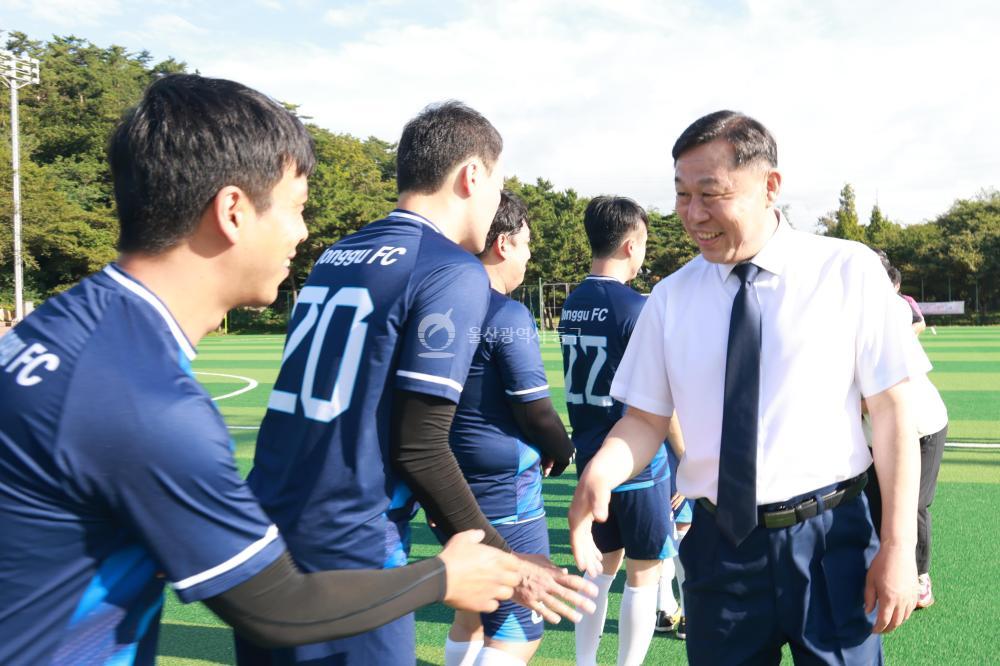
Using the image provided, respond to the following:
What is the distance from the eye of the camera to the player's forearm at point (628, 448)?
8.27 ft

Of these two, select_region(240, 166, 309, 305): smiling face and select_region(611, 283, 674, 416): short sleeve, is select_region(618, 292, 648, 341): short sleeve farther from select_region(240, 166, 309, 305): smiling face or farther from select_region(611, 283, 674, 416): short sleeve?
select_region(240, 166, 309, 305): smiling face

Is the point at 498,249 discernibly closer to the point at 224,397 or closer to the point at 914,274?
the point at 224,397

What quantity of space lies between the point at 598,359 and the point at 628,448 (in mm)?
1532

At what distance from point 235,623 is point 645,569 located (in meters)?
2.91

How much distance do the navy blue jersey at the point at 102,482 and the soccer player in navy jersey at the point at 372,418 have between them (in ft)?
2.58

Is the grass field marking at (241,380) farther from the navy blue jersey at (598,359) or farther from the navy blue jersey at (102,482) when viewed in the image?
the navy blue jersey at (102,482)

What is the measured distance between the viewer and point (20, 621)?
133cm

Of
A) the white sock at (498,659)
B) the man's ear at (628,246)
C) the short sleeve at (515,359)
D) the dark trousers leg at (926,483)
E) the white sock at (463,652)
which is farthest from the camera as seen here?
the man's ear at (628,246)

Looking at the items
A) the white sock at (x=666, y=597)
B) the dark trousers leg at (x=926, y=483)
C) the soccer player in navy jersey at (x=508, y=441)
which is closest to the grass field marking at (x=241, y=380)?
the white sock at (x=666, y=597)

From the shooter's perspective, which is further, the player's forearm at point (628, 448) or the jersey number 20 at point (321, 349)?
the player's forearm at point (628, 448)

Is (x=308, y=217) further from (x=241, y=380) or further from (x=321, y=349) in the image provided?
(x=321, y=349)

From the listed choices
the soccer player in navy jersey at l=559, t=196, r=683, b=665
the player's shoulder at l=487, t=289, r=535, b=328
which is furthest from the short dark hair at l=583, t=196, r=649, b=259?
the player's shoulder at l=487, t=289, r=535, b=328

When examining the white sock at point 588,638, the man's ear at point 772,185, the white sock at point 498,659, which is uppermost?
the man's ear at point 772,185

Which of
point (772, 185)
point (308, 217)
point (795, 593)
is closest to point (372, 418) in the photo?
point (795, 593)
